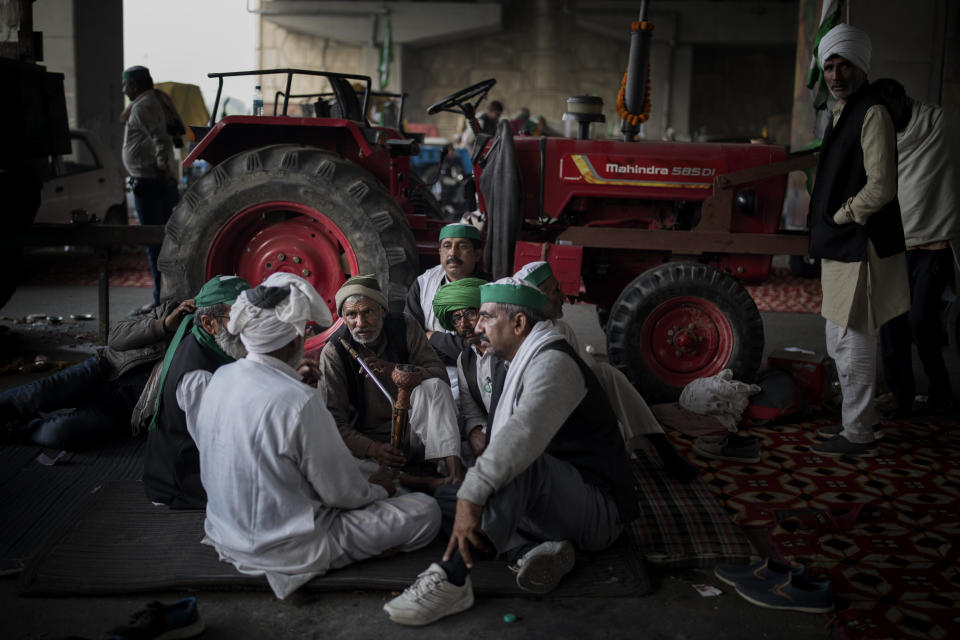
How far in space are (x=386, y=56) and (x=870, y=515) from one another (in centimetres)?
1802

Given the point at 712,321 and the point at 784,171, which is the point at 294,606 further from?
the point at 784,171

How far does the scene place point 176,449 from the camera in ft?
10.4

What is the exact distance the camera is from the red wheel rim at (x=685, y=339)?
4816 millimetres

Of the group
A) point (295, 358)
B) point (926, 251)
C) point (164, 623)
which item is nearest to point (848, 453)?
point (926, 251)

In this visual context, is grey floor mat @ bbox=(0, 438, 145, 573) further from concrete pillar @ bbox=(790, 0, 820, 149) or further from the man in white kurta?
concrete pillar @ bbox=(790, 0, 820, 149)

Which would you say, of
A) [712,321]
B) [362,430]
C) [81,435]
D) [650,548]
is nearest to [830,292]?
[712,321]

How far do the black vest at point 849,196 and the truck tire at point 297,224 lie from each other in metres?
2.20

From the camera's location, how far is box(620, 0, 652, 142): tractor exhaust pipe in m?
5.05

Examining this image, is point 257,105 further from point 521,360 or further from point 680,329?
point 521,360

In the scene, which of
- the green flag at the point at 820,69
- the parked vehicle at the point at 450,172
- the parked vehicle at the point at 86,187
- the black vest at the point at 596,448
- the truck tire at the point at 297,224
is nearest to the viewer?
the black vest at the point at 596,448

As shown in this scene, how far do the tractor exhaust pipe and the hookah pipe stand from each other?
259 cm

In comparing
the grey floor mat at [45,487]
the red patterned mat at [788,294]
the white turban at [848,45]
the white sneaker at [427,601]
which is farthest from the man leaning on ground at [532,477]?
the red patterned mat at [788,294]

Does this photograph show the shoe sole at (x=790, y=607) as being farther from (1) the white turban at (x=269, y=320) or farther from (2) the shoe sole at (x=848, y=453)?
(1) the white turban at (x=269, y=320)

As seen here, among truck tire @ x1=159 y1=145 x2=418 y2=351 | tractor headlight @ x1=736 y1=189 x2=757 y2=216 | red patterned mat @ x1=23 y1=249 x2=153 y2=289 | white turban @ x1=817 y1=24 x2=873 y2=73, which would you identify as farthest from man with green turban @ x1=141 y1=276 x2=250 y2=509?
red patterned mat @ x1=23 y1=249 x2=153 y2=289
